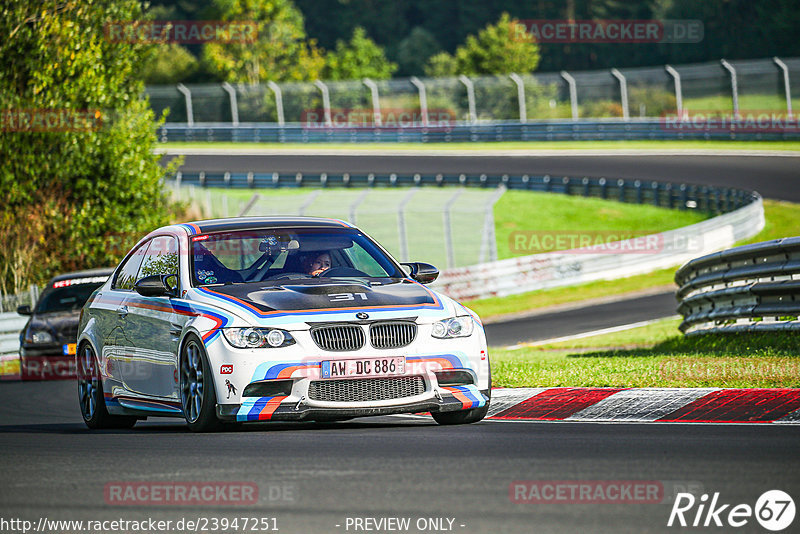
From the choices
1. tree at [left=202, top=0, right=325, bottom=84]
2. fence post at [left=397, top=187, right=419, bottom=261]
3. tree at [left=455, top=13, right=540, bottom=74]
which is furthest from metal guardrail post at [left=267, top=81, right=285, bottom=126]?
fence post at [left=397, top=187, right=419, bottom=261]

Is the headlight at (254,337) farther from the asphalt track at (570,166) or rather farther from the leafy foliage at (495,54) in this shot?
the leafy foliage at (495,54)

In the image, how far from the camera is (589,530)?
516 cm

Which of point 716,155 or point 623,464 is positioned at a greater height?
point 623,464

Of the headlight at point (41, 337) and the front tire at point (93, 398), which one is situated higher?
the front tire at point (93, 398)

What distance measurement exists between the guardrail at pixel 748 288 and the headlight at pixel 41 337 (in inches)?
347

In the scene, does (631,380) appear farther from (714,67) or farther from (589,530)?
(714,67)

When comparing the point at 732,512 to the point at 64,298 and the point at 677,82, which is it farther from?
the point at 677,82

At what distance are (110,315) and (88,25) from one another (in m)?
19.1

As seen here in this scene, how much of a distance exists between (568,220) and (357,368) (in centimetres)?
3073

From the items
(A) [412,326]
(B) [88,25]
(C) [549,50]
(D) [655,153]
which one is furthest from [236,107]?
(A) [412,326]

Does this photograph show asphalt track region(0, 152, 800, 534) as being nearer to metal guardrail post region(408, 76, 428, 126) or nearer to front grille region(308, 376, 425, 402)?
front grille region(308, 376, 425, 402)

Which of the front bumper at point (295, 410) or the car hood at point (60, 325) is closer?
the front bumper at point (295, 410)

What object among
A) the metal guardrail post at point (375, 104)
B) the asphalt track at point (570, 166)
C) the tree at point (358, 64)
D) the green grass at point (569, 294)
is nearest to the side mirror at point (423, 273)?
the green grass at point (569, 294)

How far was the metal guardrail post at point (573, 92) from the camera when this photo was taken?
2040 inches
